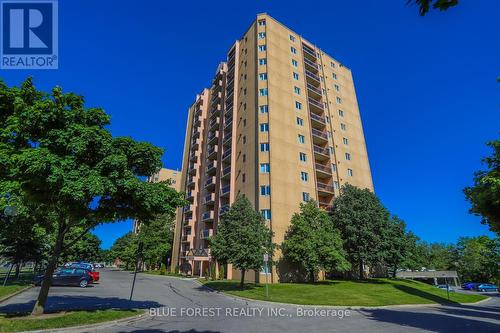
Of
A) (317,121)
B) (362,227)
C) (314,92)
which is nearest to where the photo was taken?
(362,227)

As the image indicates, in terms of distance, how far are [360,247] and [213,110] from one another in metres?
36.0

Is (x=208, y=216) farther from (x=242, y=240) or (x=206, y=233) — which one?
(x=242, y=240)

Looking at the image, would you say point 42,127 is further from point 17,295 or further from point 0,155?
point 17,295

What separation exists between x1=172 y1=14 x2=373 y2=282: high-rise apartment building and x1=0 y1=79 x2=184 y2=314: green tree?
23136mm

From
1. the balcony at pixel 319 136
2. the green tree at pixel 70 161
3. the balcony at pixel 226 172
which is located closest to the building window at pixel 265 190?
the balcony at pixel 226 172

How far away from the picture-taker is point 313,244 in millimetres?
30969

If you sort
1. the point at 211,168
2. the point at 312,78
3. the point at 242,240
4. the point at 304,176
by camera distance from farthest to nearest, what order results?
the point at 312,78 < the point at 211,168 < the point at 304,176 < the point at 242,240

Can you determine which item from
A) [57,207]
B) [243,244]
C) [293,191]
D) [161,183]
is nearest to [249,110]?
[293,191]

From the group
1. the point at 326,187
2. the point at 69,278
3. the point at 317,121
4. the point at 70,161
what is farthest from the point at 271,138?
the point at 70,161

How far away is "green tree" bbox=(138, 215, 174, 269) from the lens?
56.7 meters

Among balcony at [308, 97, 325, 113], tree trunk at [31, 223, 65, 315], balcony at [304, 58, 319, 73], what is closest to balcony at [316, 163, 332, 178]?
balcony at [308, 97, 325, 113]

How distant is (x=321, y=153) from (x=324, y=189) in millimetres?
5793

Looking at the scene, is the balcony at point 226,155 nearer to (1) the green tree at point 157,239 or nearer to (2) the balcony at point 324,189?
(2) the balcony at point 324,189

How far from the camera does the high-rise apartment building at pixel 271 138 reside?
38.1 meters
